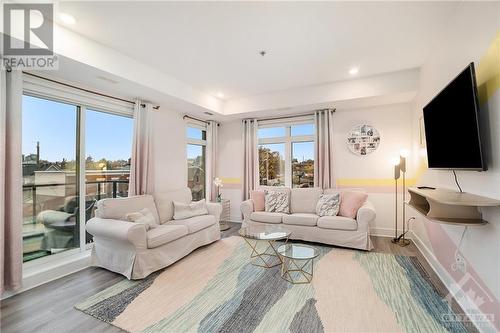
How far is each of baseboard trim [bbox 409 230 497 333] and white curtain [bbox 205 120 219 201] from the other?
13.0 feet

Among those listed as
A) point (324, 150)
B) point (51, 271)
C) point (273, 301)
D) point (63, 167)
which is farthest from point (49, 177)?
point (324, 150)

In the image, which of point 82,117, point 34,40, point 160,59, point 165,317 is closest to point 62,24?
point 34,40

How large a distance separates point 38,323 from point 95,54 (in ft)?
8.89

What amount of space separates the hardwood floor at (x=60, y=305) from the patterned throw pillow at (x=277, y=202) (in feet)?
6.92

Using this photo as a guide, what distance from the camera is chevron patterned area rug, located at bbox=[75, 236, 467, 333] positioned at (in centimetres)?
183

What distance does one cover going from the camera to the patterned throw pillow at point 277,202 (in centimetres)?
421

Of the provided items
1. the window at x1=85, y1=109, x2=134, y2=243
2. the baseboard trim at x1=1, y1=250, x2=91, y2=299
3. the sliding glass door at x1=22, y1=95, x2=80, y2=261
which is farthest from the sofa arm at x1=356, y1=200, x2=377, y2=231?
the sliding glass door at x1=22, y1=95, x2=80, y2=261

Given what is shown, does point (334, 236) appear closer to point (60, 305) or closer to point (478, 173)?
point (478, 173)

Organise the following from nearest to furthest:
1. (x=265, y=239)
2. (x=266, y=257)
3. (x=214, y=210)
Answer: (x=265, y=239), (x=266, y=257), (x=214, y=210)

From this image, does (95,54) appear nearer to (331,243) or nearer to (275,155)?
(275,155)

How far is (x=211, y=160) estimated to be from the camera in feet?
17.7

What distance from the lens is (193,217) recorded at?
3711 mm

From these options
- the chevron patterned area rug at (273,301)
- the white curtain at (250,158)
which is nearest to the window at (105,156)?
the chevron patterned area rug at (273,301)

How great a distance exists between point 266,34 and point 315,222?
285cm
